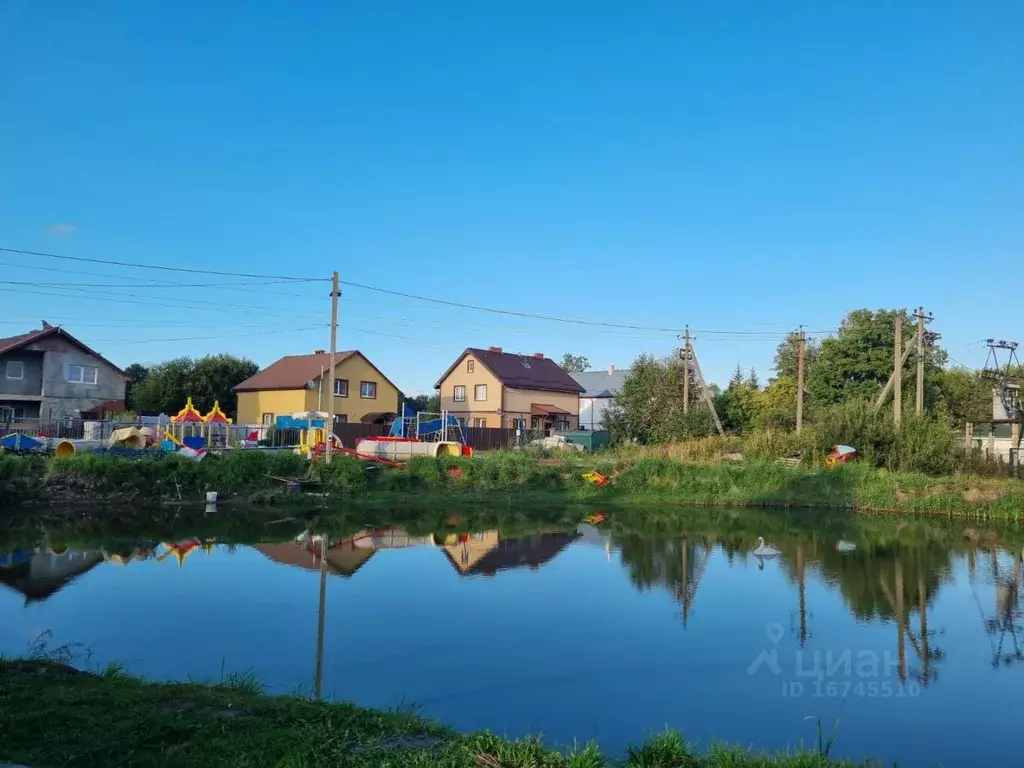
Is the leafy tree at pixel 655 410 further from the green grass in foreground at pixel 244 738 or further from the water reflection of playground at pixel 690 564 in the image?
the green grass in foreground at pixel 244 738

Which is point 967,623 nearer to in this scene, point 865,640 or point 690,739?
point 865,640

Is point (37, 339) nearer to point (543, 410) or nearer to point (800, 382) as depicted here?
point (543, 410)

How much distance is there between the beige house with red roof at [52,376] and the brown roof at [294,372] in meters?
9.10

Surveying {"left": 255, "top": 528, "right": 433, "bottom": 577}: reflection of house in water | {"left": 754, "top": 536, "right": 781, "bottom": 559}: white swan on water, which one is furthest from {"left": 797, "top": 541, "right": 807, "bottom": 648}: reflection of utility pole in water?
{"left": 255, "top": 528, "right": 433, "bottom": 577}: reflection of house in water

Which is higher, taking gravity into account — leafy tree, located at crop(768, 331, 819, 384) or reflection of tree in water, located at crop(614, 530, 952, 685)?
leafy tree, located at crop(768, 331, 819, 384)

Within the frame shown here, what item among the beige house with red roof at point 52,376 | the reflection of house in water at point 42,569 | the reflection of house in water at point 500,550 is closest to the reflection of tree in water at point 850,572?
the reflection of house in water at point 500,550

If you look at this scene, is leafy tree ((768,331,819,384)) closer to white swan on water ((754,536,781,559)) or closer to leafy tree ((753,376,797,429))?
leafy tree ((753,376,797,429))

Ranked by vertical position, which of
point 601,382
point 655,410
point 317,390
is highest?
point 601,382

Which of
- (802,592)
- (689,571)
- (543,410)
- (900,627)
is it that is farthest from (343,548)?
(543,410)

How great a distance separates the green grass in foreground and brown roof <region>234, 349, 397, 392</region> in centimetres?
4396

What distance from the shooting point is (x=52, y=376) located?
150ft

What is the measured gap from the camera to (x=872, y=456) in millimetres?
30562

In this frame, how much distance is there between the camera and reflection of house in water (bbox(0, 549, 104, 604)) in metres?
13.6

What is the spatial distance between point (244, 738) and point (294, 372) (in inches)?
1908
